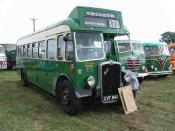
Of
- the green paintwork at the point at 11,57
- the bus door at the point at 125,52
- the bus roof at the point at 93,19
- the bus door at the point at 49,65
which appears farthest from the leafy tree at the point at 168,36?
the bus roof at the point at 93,19

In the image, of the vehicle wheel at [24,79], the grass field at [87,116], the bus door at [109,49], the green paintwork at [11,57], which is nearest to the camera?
the grass field at [87,116]

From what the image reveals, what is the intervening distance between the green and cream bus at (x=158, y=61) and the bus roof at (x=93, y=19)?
8.57 meters

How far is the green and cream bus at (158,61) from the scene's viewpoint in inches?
718

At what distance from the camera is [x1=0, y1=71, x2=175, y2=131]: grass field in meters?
7.95

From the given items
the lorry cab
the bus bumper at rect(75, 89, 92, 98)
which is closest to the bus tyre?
the bus bumper at rect(75, 89, 92, 98)

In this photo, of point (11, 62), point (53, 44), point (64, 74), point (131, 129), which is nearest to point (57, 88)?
point (64, 74)

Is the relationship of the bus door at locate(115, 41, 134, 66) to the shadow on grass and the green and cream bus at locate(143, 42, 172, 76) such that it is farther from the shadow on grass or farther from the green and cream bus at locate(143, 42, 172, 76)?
the shadow on grass

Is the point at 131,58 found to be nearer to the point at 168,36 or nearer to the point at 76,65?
the point at 76,65

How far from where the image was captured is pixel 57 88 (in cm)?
992

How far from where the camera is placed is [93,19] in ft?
30.7

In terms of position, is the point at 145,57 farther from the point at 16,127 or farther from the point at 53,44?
the point at 16,127

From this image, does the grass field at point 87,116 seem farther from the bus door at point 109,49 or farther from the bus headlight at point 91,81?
the bus door at point 109,49

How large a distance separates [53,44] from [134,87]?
287cm

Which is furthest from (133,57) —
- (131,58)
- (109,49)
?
(109,49)
